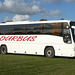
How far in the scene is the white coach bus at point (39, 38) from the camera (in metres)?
17.8

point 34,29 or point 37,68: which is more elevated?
point 34,29

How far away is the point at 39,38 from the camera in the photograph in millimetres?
19500

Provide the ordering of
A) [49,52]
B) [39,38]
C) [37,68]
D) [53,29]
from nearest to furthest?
[37,68] < [53,29] < [49,52] < [39,38]

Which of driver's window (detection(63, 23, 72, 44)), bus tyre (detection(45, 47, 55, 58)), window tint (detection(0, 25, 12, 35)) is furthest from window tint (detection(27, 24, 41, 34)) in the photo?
driver's window (detection(63, 23, 72, 44))

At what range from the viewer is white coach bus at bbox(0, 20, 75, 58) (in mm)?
17844

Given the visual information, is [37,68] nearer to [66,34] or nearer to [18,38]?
[66,34]

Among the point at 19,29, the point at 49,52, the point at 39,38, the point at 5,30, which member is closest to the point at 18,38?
the point at 19,29

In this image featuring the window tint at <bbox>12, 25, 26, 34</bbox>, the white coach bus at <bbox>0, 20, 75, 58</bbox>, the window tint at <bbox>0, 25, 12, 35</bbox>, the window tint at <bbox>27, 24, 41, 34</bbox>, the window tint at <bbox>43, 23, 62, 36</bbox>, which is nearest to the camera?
the white coach bus at <bbox>0, 20, 75, 58</bbox>

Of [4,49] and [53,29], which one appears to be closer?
[53,29]

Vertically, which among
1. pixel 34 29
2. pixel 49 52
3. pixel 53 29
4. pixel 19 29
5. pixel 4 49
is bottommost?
pixel 49 52

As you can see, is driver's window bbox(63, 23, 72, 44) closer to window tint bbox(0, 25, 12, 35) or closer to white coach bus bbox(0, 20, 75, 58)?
white coach bus bbox(0, 20, 75, 58)

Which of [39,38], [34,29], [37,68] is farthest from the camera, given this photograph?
[34,29]

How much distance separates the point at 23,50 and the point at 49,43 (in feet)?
9.95

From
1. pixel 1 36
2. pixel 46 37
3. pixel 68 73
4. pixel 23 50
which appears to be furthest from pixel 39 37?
pixel 68 73
